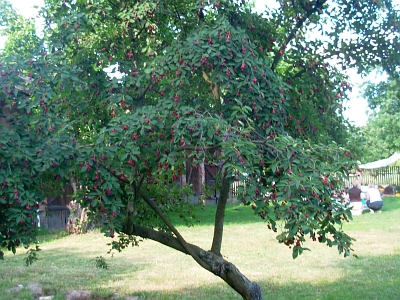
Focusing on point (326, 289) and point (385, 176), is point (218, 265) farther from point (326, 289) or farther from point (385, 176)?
point (385, 176)

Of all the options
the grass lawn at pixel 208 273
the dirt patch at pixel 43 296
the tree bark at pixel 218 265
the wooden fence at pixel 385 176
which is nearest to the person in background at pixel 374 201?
the grass lawn at pixel 208 273

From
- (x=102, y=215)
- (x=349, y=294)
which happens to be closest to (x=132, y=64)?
(x=102, y=215)

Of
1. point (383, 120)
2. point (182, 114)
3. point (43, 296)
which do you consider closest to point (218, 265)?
point (182, 114)

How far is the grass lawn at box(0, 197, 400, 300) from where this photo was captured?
8931mm

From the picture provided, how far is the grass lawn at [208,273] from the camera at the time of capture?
8.93m

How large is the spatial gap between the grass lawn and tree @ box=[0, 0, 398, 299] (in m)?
2.59

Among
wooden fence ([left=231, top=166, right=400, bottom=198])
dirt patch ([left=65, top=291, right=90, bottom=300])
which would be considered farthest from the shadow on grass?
wooden fence ([left=231, top=166, right=400, bottom=198])

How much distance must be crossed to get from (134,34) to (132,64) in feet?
1.73

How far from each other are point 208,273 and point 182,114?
6.22 metres

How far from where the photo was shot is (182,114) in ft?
16.5

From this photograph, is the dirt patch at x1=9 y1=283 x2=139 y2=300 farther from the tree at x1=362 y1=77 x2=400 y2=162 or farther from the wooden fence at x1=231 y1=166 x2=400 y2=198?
the tree at x1=362 y1=77 x2=400 y2=162

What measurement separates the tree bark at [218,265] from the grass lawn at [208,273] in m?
2.32

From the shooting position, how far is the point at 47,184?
5.52 m

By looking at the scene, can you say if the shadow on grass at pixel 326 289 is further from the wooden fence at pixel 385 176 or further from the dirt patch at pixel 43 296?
the wooden fence at pixel 385 176
